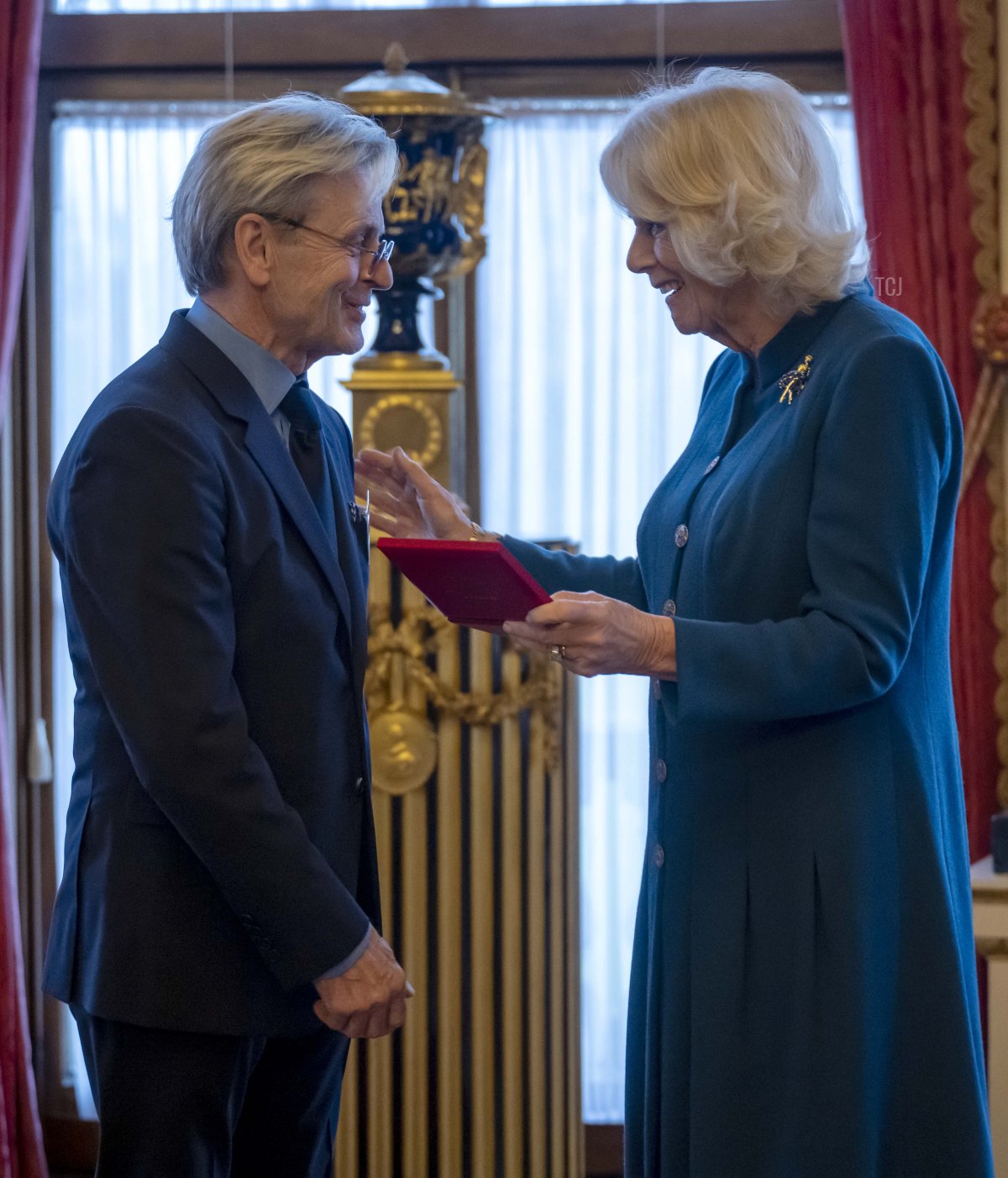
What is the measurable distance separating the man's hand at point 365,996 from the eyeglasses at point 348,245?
741mm

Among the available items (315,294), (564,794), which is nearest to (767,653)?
(315,294)

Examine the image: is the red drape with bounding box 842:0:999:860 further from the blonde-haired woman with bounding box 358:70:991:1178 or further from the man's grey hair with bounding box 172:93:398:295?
the man's grey hair with bounding box 172:93:398:295

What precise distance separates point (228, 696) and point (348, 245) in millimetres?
534

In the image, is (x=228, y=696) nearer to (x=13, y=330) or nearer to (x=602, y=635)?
(x=602, y=635)

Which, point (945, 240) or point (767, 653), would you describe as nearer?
point (767, 653)

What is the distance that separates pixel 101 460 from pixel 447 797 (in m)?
1.37

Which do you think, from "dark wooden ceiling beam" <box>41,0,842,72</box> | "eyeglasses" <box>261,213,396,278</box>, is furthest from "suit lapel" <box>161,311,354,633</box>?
"dark wooden ceiling beam" <box>41,0,842,72</box>

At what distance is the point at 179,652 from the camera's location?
4.46ft

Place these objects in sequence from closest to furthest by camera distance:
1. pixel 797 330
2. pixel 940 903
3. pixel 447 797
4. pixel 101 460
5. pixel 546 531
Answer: pixel 101 460
pixel 940 903
pixel 797 330
pixel 447 797
pixel 546 531

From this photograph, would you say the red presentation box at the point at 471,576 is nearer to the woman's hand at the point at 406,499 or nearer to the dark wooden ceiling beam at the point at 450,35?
the woman's hand at the point at 406,499

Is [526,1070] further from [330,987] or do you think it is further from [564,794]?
[330,987]

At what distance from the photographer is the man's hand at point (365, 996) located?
1.45 m

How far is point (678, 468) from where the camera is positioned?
1802 mm

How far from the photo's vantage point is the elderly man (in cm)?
137
